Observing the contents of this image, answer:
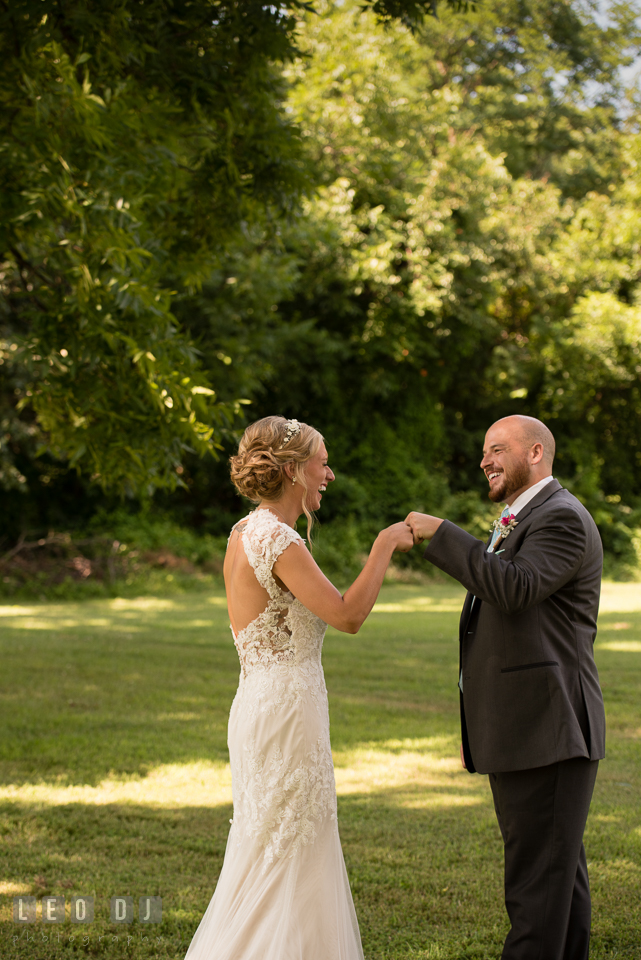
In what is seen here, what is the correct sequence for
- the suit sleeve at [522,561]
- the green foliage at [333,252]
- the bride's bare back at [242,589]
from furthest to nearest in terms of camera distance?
the green foliage at [333,252] → the bride's bare back at [242,589] → the suit sleeve at [522,561]

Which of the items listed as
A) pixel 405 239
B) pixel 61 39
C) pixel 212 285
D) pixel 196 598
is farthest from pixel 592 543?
pixel 405 239

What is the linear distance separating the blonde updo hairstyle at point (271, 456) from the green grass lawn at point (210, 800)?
2.19 metres

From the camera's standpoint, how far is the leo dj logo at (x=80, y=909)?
4.17m

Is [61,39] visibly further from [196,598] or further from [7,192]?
[196,598]

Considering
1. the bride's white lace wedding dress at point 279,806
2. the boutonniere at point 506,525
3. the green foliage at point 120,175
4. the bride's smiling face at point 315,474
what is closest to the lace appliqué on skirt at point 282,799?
the bride's white lace wedding dress at point 279,806

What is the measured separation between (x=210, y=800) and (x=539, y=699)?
3507 mm

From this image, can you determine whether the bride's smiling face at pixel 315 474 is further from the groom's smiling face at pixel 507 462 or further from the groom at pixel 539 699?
the groom's smiling face at pixel 507 462

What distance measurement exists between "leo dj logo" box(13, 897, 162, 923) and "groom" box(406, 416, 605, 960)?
192cm

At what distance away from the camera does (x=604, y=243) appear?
2602 centimetres

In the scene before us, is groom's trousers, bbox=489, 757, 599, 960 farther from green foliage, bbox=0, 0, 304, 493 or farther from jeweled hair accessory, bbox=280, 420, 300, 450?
green foliage, bbox=0, 0, 304, 493

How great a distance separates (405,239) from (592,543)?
20.1 m

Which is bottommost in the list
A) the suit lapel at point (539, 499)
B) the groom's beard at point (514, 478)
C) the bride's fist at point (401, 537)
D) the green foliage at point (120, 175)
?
the bride's fist at point (401, 537)

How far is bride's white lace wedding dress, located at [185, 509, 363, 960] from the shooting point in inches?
120

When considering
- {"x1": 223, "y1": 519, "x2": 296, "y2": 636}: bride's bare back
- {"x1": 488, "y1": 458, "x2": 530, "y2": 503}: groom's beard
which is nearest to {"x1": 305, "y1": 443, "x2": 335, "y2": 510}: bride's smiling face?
{"x1": 223, "y1": 519, "x2": 296, "y2": 636}: bride's bare back
